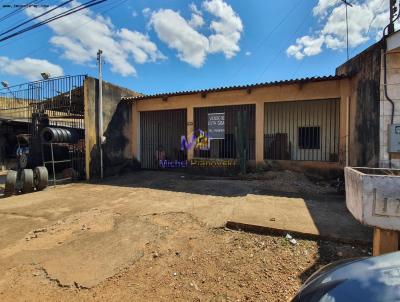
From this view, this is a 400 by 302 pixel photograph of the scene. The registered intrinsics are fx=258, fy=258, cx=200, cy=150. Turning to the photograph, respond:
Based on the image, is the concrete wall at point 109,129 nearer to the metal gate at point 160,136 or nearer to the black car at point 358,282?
the metal gate at point 160,136

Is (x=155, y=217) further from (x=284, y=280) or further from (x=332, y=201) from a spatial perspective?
(x=332, y=201)

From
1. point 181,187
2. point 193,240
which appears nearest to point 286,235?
point 193,240

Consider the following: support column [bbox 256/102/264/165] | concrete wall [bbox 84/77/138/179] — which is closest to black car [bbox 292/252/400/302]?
support column [bbox 256/102/264/165]

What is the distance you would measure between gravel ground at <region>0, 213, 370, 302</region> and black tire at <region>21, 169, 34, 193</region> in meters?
5.23

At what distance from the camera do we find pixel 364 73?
22.1 ft

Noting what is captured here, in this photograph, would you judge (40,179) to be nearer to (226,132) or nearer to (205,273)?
(226,132)

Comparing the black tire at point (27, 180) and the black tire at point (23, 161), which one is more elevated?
the black tire at point (23, 161)

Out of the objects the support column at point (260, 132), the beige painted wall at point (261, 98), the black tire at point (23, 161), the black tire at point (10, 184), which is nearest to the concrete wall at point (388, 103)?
the beige painted wall at point (261, 98)

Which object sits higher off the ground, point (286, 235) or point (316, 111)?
point (316, 111)

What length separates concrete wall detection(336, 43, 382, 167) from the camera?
5.93 m

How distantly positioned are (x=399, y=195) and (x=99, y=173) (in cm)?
959

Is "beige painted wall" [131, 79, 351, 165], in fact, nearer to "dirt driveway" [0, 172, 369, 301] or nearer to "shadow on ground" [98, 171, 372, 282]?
"shadow on ground" [98, 171, 372, 282]

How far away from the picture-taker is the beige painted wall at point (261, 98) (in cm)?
824

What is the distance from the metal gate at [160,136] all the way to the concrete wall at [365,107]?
21.5 ft
